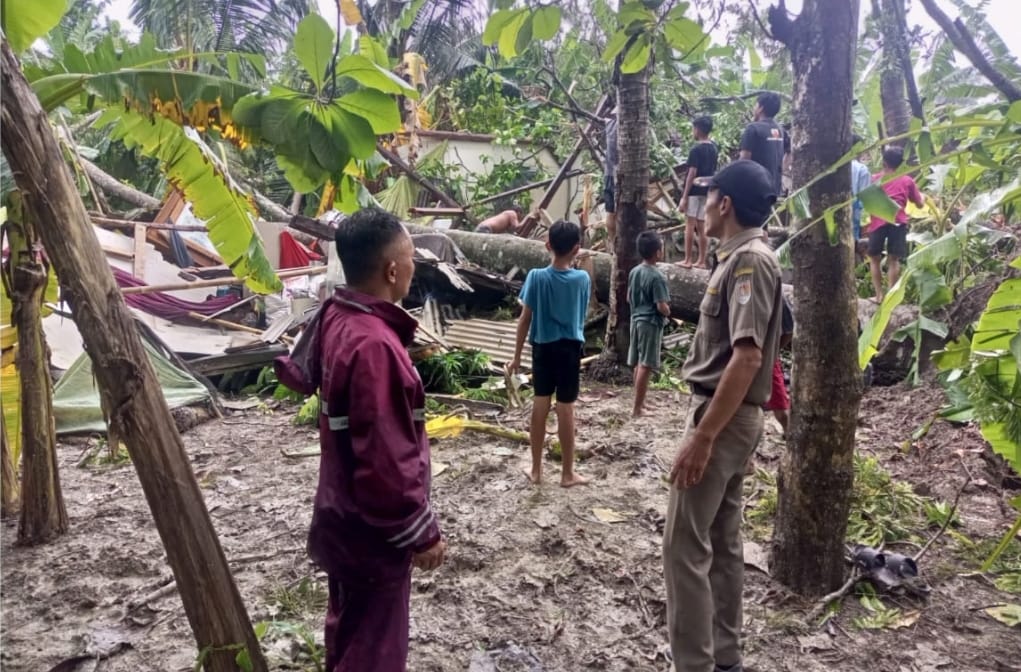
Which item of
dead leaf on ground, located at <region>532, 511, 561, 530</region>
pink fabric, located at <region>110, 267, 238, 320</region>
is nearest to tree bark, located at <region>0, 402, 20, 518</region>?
dead leaf on ground, located at <region>532, 511, 561, 530</region>

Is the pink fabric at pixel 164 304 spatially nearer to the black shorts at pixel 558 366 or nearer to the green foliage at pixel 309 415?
the green foliage at pixel 309 415

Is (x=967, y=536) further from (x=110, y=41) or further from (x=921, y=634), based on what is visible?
(x=110, y=41)

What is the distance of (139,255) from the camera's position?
31.6ft

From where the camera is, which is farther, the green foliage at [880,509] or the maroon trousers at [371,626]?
the green foliage at [880,509]

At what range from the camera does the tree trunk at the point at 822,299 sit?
9.42 feet

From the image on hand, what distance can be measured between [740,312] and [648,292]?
3.64m

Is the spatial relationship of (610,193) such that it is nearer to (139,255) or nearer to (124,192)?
(139,255)

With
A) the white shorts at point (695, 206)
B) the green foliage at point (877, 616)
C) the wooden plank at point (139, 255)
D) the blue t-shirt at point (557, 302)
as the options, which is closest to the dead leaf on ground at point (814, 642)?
the green foliage at point (877, 616)

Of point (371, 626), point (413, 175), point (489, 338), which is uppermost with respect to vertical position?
point (413, 175)

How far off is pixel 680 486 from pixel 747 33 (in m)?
2.05

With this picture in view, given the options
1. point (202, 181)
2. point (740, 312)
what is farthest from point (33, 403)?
point (740, 312)

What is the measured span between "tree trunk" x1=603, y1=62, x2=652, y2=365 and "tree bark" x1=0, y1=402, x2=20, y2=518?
5198 millimetres

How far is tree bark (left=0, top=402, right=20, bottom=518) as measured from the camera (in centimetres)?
389

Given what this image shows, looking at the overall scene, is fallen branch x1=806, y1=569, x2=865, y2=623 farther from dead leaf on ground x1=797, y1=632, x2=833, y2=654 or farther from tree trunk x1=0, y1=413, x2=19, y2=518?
tree trunk x1=0, y1=413, x2=19, y2=518
